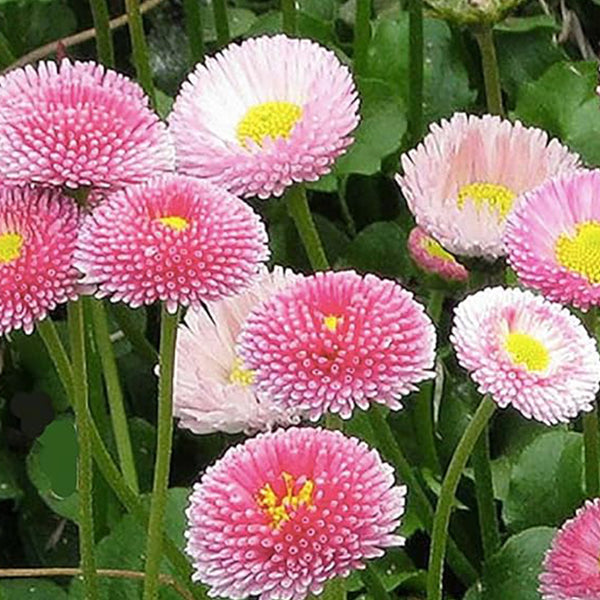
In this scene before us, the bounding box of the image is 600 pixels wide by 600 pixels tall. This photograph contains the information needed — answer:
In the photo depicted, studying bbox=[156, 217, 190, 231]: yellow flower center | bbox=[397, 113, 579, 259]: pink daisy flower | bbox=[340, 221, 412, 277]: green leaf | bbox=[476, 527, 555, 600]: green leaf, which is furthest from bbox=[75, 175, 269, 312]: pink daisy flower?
bbox=[340, 221, 412, 277]: green leaf

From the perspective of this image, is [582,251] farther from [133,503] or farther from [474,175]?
[133,503]

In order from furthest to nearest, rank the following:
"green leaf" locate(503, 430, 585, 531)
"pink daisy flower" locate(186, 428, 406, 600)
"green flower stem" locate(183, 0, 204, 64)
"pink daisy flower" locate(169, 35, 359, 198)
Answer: "green flower stem" locate(183, 0, 204, 64), "green leaf" locate(503, 430, 585, 531), "pink daisy flower" locate(169, 35, 359, 198), "pink daisy flower" locate(186, 428, 406, 600)

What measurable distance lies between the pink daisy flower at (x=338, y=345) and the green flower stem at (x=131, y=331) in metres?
0.50

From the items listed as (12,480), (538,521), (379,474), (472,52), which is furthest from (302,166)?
(472,52)

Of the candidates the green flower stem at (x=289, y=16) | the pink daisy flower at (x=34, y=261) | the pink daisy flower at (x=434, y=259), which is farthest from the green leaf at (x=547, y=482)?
the pink daisy flower at (x=34, y=261)

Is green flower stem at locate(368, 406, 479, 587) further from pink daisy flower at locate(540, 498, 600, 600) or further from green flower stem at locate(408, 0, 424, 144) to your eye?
green flower stem at locate(408, 0, 424, 144)

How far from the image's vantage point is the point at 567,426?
123 centimetres

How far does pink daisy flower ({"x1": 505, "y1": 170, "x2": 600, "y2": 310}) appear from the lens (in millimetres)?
903

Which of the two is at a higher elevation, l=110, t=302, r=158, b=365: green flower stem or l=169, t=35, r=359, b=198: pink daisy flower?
l=169, t=35, r=359, b=198: pink daisy flower

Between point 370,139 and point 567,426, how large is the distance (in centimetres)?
29

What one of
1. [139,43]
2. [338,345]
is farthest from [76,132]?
[139,43]

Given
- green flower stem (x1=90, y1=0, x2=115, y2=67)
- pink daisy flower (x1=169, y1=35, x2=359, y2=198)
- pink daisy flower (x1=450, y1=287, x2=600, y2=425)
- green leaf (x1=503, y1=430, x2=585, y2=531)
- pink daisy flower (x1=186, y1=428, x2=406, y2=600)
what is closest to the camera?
pink daisy flower (x1=186, y1=428, x2=406, y2=600)

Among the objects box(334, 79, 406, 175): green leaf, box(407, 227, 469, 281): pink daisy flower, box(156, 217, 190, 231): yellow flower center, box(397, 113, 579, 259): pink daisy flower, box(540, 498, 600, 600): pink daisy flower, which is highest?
box(156, 217, 190, 231): yellow flower center

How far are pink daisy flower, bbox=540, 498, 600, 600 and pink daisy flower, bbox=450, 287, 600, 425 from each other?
0.30ft
